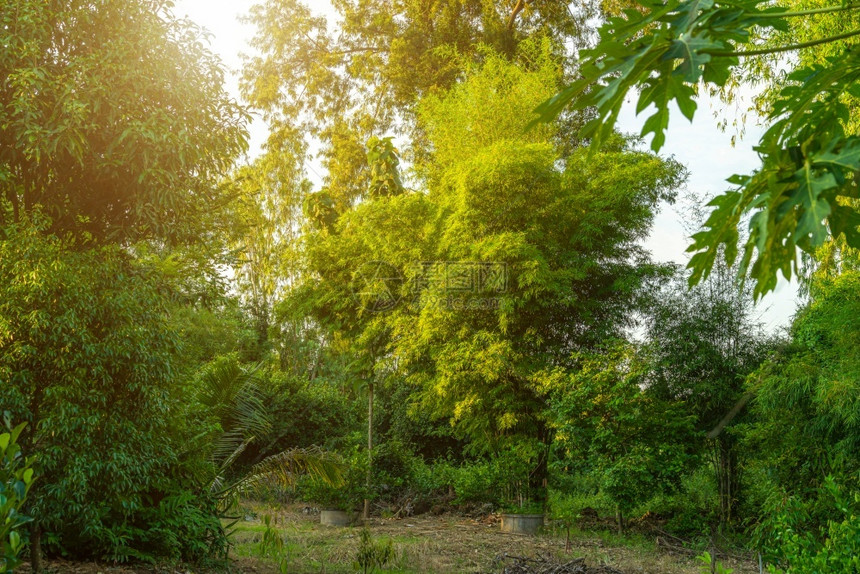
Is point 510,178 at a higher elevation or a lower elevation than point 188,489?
higher

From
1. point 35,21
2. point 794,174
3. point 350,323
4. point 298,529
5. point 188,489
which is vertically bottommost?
point 298,529

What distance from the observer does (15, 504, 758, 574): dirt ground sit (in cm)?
697

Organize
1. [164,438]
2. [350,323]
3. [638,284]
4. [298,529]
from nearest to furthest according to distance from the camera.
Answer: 1. [164,438]
2. [298,529]
3. [638,284]
4. [350,323]

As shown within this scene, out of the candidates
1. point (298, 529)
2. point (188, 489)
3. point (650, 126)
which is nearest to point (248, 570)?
point (188, 489)

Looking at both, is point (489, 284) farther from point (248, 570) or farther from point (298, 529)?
point (248, 570)

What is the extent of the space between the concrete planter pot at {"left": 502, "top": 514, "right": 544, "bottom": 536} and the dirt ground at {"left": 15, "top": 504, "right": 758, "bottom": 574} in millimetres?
183

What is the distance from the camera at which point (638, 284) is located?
1045cm

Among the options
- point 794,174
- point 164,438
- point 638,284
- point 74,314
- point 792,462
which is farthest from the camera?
point 638,284

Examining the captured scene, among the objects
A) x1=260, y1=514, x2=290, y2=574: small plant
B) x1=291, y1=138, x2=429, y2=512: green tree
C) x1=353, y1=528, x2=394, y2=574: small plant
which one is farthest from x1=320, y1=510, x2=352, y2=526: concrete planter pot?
x1=353, y1=528, x2=394, y2=574: small plant

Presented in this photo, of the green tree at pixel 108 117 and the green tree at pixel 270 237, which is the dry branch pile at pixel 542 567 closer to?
the green tree at pixel 108 117

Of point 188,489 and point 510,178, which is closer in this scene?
point 188,489

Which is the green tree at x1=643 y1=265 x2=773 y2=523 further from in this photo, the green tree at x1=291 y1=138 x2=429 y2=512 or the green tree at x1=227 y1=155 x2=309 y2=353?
the green tree at x1=227 y1=155 x2=309 y2=353

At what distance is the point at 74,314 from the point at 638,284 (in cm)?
770

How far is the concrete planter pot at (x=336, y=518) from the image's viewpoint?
35.1ft
